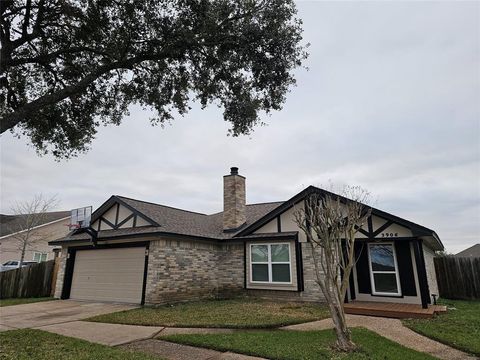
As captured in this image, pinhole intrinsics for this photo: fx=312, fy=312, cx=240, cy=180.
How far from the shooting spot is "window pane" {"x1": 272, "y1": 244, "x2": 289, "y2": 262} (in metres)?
13.1

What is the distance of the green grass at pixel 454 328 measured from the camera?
248 inches

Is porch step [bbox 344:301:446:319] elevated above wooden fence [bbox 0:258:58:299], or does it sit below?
below

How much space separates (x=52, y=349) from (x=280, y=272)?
885 centimetres

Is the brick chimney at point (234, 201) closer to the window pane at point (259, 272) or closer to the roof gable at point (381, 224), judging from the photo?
the roof gable at point (381, 224)

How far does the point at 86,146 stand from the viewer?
430 inches

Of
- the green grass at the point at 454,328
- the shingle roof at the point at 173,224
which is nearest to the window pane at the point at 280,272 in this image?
the shingle roof at the point at 173,224

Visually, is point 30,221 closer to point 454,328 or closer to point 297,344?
point 297,344

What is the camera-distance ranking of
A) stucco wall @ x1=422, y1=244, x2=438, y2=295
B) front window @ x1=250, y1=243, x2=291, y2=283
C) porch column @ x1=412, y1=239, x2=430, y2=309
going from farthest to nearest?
front window @ x1=250, y1=243, x2=291, y2=283, stucco wall @ x1=422, y1=244, x2=438, y2=295, porch column @ x1=412, y1=239, x2=430, y2=309

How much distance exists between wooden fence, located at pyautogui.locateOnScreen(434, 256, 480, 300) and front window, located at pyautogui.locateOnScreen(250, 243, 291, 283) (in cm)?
814

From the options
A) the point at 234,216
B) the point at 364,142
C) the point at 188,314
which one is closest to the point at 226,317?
the point at 188,314

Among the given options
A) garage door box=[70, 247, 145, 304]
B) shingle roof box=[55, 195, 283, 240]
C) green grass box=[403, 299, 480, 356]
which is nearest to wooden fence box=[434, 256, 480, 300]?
green grass box=[403, 299, 480, 356]

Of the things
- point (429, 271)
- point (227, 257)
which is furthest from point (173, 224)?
point (429, 271)

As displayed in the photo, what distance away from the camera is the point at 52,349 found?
19.8 ft

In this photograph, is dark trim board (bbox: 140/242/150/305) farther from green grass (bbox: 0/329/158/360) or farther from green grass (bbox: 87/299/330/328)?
green grass (bbox: 0/329/158/360)
